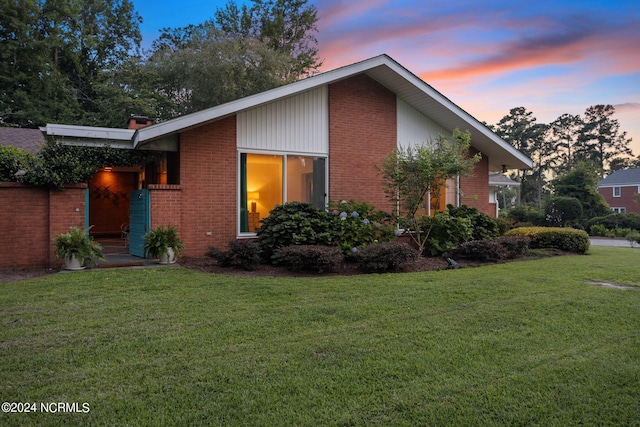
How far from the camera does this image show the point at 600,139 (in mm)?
55062

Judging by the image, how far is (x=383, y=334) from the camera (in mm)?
4164

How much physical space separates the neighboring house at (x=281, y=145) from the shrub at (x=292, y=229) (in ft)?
3.67

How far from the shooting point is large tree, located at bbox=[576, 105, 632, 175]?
180 ft

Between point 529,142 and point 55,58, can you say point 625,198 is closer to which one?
point 529,142

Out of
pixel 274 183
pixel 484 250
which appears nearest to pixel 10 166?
pixel 274 183

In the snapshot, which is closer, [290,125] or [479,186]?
[290,125]

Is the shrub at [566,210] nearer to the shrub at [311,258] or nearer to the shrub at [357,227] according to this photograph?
the shrub at [357,227]

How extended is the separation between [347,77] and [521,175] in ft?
156

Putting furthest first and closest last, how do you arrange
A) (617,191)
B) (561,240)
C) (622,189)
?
(617,191) → (622,189) → (561,240)

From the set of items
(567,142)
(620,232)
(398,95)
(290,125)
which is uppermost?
(567,142)

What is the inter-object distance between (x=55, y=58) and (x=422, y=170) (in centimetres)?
2681

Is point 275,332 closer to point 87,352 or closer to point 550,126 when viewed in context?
point 87,352

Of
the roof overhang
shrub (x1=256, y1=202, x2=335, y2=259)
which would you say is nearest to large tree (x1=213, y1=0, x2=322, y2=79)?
the roof overhang

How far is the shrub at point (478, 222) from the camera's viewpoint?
1126 centimetres
